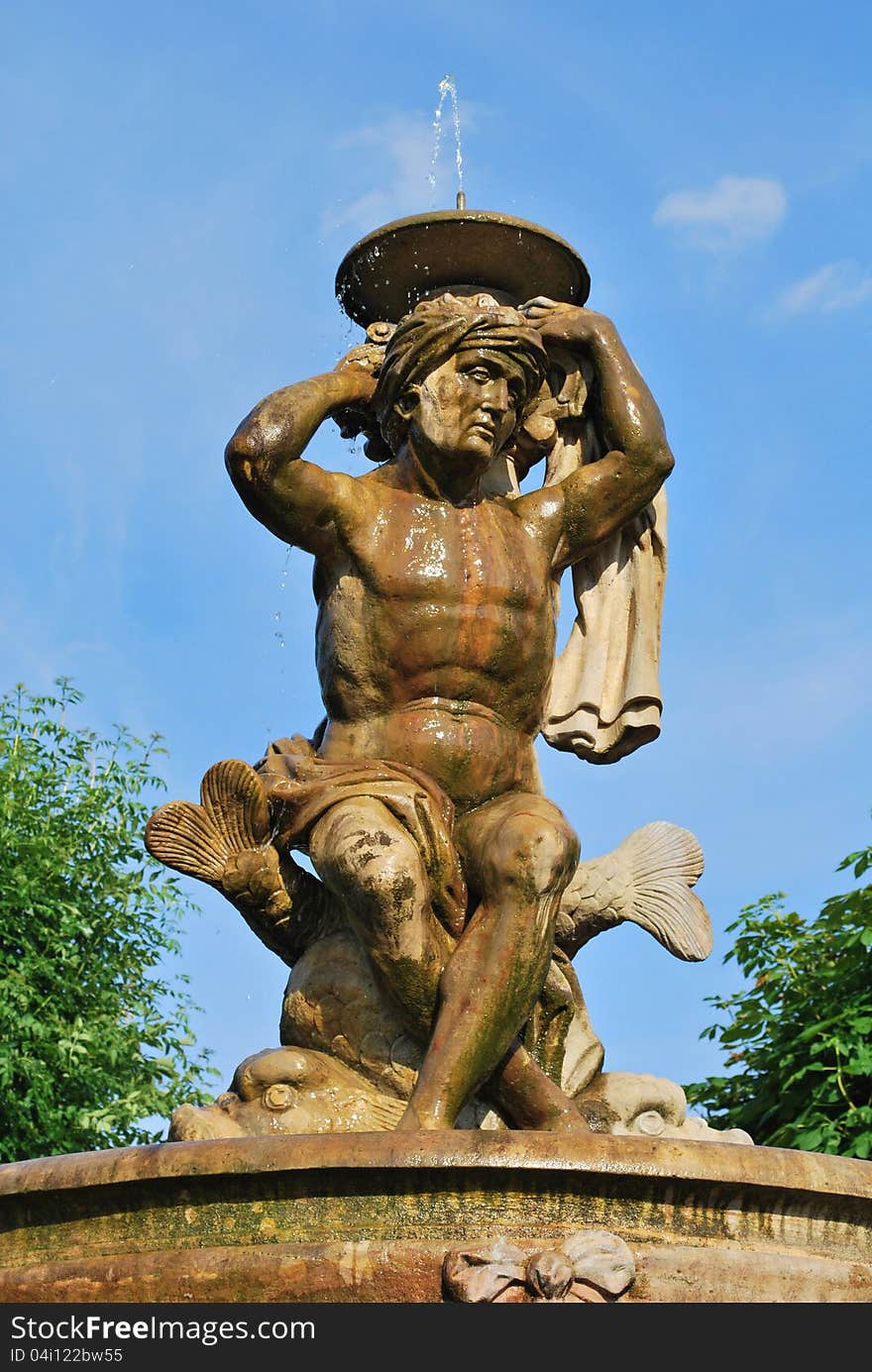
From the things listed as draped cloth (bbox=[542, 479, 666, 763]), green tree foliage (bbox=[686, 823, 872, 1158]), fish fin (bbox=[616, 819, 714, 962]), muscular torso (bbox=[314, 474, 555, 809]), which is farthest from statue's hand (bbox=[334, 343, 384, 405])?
green tree foliage (bbox=[686, 823, 872, 1158])

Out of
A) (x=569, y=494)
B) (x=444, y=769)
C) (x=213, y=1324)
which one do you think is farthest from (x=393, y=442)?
(x=213, y=1324)

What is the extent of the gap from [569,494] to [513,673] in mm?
808

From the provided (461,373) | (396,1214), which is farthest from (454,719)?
(396,1214)

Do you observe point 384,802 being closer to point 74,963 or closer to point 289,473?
point 289,473

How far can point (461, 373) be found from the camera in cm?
711

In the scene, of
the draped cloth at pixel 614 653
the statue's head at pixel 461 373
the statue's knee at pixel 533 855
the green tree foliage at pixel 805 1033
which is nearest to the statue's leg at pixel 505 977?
the statue's knee at pixel 533 855

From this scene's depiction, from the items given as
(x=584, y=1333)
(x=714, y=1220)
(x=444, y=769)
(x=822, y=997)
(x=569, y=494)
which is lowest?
(x=584, y=1333)

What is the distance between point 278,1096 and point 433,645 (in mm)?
1680

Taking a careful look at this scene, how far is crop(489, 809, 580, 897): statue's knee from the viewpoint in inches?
250

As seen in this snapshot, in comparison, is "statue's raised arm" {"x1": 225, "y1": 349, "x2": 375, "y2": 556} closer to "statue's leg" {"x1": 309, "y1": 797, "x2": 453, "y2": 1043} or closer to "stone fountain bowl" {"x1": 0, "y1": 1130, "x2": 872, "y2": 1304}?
"statue's leg" {"x1": 309, "y1": 797, "x2": 453, "y2": 1043}

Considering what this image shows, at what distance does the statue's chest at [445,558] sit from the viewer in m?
6.96

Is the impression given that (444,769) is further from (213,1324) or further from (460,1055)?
(213,1324)

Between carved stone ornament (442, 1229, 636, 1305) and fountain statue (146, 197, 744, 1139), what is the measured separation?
815mm

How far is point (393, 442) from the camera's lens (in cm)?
738
